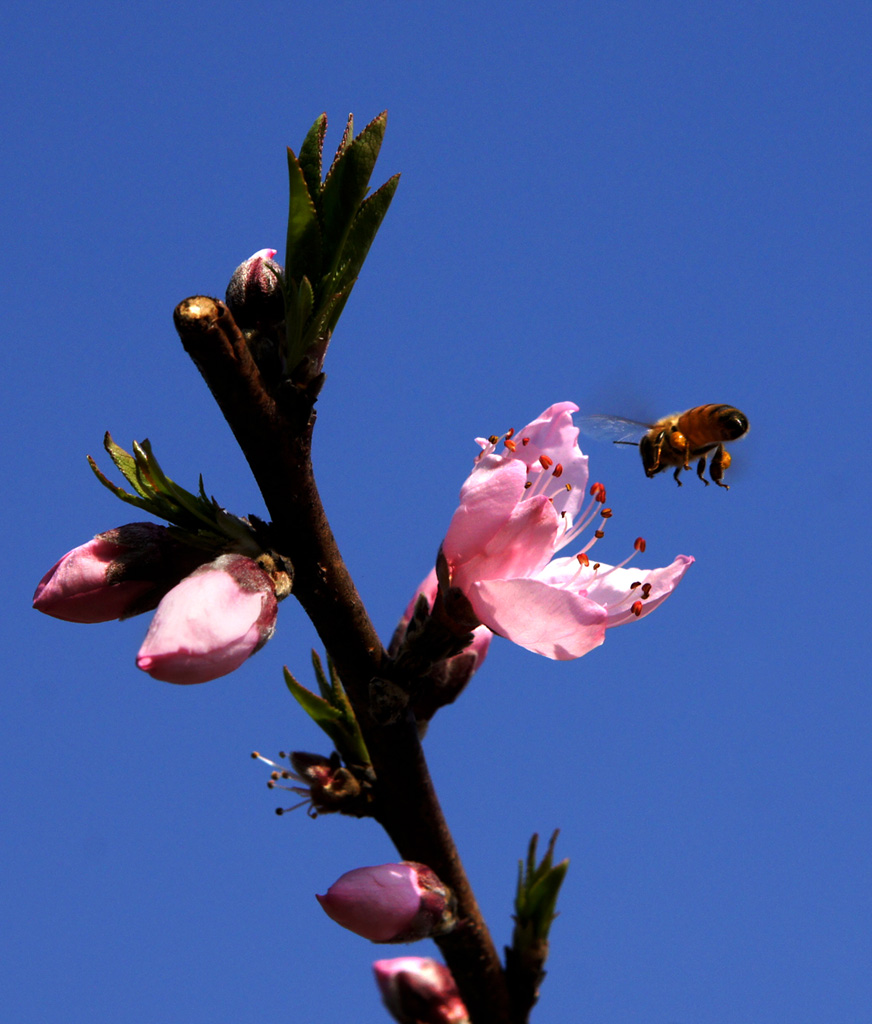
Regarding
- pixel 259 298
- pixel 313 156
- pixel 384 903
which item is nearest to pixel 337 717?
pixel 384 903

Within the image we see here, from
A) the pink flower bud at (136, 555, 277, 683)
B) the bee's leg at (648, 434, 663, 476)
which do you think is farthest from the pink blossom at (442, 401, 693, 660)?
the bee's leg at (648, 434, 663, 476)

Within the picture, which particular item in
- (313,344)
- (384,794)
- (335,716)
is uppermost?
(313,344)

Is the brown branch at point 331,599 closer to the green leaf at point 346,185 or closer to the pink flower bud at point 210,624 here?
the pink flower bud at point 210,624

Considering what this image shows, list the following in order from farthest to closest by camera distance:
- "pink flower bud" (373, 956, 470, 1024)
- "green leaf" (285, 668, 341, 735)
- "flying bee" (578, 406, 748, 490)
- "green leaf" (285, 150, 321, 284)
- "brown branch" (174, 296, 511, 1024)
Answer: "flying bee" (578, 406, 748, 490) → "pink flower bud" (373, 956, 470, 1024) → "green leaf" (285, 668, 341, 735) → "green leaf" (285, 150, 321, 284) → "brown branch" (174, 296, 511, 1024)

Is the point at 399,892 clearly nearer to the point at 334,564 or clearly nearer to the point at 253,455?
the point at 334,564

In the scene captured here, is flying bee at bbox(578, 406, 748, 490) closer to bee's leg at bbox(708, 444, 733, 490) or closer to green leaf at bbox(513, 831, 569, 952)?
bee's leg at bbox(708, 444, 733, 490)

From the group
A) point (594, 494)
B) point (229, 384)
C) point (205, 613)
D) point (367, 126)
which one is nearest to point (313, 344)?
point (229, 384)

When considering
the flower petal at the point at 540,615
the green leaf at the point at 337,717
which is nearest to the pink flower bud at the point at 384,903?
the green leaf at the point at 337,717
